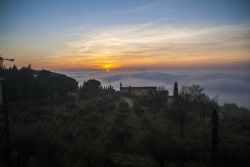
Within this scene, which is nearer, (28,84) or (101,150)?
(101,150)

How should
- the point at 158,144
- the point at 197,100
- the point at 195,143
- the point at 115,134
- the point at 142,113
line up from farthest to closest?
the point at 197,100, the point at 142,113, the point at 115,134, the point at 195,143, the point at 158,144

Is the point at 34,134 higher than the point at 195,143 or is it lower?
higher

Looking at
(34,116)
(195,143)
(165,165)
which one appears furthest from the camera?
(34,116)

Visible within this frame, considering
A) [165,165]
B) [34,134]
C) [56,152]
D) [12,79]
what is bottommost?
[165,165]

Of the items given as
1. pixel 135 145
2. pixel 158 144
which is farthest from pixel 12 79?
pixel 158 144

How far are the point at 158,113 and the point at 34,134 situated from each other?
29.0 m

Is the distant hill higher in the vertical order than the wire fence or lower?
higher

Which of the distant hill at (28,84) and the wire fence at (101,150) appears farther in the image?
the distant hill at (28,84)

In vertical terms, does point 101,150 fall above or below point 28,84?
below

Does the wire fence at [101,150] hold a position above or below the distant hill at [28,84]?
below

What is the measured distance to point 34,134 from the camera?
Answer: 593 inches

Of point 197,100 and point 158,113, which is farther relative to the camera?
point 197,100

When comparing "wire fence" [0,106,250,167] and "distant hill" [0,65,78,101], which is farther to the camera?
"distant hill" [0,65,78,101]

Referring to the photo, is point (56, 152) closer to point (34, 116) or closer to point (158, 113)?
point (34, 116)
